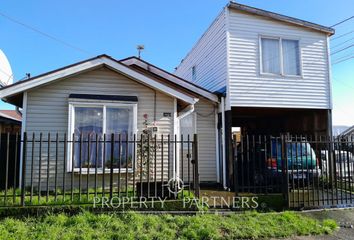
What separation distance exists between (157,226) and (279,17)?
8820 millimetres

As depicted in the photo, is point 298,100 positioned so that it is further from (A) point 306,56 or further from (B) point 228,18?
(B) point 228,18

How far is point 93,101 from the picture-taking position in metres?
7.88

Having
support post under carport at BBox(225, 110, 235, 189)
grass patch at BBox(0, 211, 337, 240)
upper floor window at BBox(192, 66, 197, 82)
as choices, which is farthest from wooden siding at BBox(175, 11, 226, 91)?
grass patch at BBox(0, 211, 337, 240)

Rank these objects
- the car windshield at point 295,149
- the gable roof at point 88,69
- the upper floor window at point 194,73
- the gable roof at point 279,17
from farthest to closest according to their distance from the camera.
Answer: the upper floor window at point 194,73, the gable roof at point 279,17, the gable roof at point 88,69, the car windshield at point 295,149

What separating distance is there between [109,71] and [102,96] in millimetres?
866

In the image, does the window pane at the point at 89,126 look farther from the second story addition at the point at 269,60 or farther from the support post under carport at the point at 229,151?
the second story addition at the point at 269,60

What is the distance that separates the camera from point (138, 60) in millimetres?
10617

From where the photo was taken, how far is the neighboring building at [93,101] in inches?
300

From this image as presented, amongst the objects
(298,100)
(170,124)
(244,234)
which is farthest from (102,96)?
(298,100)

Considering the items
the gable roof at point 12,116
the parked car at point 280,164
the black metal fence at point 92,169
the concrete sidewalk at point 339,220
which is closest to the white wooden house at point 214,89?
the black metal fence at point 92,169

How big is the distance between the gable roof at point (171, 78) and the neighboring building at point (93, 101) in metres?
1.22

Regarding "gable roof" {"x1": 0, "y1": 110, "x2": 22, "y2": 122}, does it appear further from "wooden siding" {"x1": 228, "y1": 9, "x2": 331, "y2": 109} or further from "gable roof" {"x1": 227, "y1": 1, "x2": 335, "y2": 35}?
"gable roof" {"x1": 227, "y1": 1, "x2": 335, "y2": 35}

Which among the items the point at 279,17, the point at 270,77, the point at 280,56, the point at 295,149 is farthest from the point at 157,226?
the point at 279,17

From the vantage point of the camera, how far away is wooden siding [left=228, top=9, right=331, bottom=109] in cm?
984
